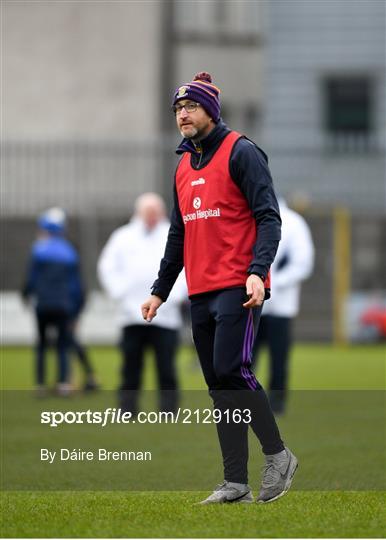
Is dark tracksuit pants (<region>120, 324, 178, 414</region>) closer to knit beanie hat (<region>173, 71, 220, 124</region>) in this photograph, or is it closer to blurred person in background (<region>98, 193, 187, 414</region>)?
blurred person in background (<region>98, 193, 187, 414</region>)

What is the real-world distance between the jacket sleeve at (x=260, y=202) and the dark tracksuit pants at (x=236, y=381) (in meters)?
0.20

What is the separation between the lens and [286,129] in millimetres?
29000

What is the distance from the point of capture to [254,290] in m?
6.24

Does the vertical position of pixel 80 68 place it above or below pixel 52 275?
above

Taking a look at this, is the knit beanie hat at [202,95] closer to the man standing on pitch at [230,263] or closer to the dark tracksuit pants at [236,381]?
the man standing on pitch at [230,263]

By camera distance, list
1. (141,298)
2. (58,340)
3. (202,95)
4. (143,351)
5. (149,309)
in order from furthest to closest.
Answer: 1. (58,340)
2. (143,351)
3. (141,298)
4. (149,309)
5. (202,95)

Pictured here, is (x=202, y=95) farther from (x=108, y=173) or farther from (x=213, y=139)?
(x=108, y=173)

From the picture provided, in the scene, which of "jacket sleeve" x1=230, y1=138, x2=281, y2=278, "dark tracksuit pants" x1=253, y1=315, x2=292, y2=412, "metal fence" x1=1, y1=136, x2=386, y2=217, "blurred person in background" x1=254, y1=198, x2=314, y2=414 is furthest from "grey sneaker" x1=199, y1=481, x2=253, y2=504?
"metal fence" x1=1, y1=136, x2=386, y2=217

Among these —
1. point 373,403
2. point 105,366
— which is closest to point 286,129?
point 105,366

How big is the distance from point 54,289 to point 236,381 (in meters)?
8.40

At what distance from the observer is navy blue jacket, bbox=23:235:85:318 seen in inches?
579

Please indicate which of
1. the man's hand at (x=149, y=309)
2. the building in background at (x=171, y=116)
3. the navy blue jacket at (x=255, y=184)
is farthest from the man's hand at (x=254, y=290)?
the building in background at (x=171, y=116)

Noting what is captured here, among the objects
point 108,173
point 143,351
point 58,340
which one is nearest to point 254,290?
point 143,351

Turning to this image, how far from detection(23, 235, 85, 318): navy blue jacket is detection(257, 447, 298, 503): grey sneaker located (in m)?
8.42
